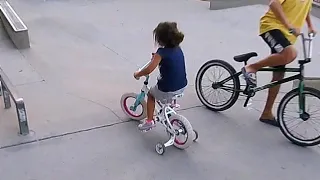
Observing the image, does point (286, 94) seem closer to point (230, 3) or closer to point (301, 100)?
point (301, 100)

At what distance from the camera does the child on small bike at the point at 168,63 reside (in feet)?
10.9

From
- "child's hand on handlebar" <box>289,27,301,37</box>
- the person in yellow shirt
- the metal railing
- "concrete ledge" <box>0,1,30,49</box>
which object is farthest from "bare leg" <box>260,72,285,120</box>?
"concrete ledge" <box>0,1,30,49</box>

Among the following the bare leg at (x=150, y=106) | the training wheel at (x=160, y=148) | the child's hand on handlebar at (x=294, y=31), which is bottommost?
the training wheel at (x=160, y=148)

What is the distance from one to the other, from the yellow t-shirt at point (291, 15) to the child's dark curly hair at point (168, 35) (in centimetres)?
88

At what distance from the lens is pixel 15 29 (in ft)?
21.1

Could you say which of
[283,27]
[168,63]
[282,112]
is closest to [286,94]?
[282,112]

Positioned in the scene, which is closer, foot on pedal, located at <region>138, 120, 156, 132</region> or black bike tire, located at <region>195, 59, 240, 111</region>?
foot on pedal, located at <region>138, 120, 156, 132</region>

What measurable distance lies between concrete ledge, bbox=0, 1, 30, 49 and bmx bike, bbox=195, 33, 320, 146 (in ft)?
10.3

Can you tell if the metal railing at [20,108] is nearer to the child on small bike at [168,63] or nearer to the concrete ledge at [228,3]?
the child on small bike at [168,63]

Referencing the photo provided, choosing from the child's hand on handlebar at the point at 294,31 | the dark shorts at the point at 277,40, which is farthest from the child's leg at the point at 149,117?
the child's hand on handlebar at the point at 294,31

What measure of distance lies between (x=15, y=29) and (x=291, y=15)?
14.3 ft

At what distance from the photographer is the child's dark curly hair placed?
3.29 meters

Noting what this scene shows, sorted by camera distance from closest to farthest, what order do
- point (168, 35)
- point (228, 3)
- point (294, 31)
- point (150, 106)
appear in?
point (168, 35) < point (294, 31) < point (150, 106) < point (228, 3)

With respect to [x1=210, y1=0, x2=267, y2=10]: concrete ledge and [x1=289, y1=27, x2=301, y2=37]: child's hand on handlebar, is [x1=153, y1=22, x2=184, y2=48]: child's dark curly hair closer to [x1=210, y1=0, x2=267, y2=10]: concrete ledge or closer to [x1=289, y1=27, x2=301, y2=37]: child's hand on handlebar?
[x1=289, y1=27, x2=301, y2=37]: child's hand on handlebar
